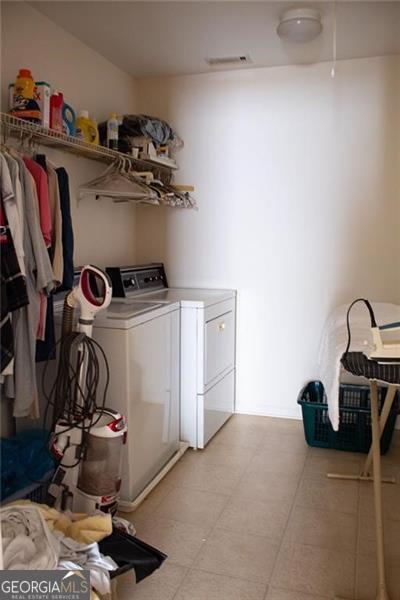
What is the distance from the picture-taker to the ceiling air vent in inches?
124

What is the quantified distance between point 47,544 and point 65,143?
5.78 feet

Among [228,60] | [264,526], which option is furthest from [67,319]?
[228,60]

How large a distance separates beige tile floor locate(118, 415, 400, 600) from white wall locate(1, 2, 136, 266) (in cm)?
148

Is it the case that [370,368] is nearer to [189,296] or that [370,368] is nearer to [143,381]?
[143,381]

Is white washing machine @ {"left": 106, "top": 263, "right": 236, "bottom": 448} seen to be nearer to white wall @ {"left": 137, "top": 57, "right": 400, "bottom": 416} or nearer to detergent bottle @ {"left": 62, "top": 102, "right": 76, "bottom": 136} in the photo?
white wall @ {"left": 137, "top": 57, "right": 400, "bottom": 416}

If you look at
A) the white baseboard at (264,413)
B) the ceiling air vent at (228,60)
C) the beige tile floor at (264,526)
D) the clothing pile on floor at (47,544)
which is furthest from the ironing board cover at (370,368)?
the ceiling air vent at (228,60)

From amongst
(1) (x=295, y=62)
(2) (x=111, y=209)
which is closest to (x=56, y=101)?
(2) (x=111, y=209)

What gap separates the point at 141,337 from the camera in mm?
2375

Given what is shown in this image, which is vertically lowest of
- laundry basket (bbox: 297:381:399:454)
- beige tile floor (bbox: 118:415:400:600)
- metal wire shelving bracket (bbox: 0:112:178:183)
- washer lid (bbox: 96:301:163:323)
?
beige tile floor (bbox: 118:415:400:600)

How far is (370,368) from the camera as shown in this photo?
158 centimetres

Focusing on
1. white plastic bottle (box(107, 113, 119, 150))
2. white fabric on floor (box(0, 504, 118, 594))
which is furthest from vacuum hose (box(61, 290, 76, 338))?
white plastic bottle (box(107, 113, 119, 150))

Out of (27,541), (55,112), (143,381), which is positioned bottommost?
(27,541)

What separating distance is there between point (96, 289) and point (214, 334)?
3.73 feet

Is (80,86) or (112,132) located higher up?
(80,86)
